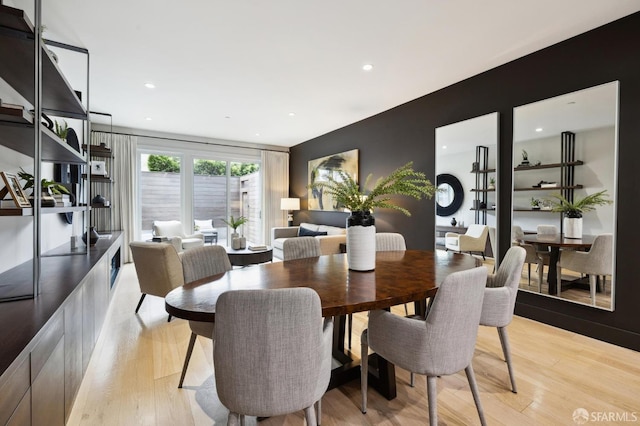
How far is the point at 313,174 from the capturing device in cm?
641

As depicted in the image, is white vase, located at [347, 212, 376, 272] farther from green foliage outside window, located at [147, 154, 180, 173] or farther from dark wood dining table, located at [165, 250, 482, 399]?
green foliage outside window, located at [147, 154, 180, 173]

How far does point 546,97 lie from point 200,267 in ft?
11.1

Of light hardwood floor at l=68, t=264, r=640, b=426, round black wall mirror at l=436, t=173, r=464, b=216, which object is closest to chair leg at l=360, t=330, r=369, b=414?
light hardwood floor at l=68, t=264, r=640, b=426

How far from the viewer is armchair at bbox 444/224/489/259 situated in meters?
3.36

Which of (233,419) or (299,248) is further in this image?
(299,248)

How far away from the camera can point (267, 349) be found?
1009 millimetres

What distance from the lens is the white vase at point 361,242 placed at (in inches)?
72.1

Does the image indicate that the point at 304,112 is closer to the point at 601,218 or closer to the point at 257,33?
the point at 257,33

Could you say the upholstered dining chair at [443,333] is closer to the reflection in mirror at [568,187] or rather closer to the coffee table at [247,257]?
the reflection in mirror at [568,187]

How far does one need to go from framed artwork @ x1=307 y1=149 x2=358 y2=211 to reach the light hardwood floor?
3.36m

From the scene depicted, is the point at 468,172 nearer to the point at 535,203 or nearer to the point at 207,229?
the point at 535,203

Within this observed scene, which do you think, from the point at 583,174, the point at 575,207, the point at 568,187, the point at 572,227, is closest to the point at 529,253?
the point at 572,227

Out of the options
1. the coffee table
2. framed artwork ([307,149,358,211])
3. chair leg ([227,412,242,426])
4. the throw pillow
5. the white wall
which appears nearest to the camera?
chair leg ([227,412,242,426])

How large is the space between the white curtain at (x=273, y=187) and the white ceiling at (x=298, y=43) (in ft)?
8.88
